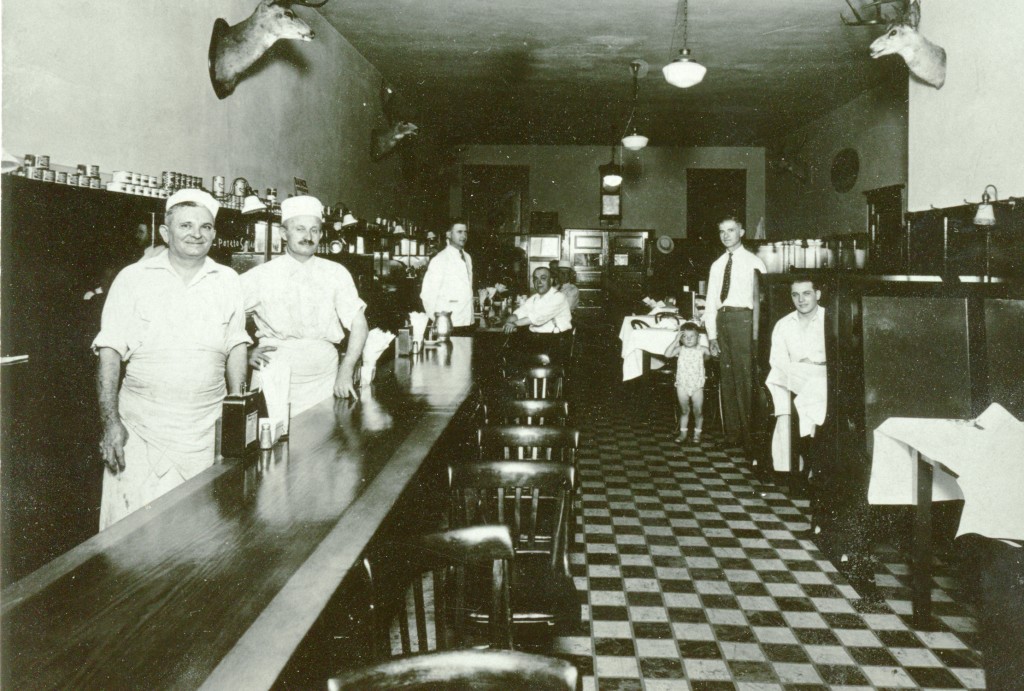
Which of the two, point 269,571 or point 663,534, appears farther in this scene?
point 663,534

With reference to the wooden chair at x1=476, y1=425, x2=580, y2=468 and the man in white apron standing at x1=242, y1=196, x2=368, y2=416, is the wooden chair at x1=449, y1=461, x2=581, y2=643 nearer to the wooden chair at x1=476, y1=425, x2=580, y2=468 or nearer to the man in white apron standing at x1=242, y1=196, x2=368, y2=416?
the wooden chair at x1=476, y1=425, x2=580, y2=468

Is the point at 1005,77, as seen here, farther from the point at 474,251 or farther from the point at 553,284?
the point at 474,251

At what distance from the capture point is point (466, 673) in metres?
1.08

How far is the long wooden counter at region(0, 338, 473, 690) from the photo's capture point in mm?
1141

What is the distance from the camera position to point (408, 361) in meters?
4.69

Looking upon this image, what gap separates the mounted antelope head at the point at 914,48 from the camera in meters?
5.93

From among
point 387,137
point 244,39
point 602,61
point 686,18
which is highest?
point 602,61

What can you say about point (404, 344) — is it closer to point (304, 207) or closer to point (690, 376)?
point (304, 207)

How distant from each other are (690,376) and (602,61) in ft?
13.7

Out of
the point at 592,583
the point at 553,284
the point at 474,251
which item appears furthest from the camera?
the point at 474,251

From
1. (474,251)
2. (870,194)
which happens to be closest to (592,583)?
(870,194)

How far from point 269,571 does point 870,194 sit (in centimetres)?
974

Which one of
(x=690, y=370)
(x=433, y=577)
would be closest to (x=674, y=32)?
(x=690, y=370)

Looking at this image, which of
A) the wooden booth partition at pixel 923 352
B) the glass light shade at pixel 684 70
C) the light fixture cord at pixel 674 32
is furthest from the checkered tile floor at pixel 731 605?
the light fixture cord at pixel 674 32
